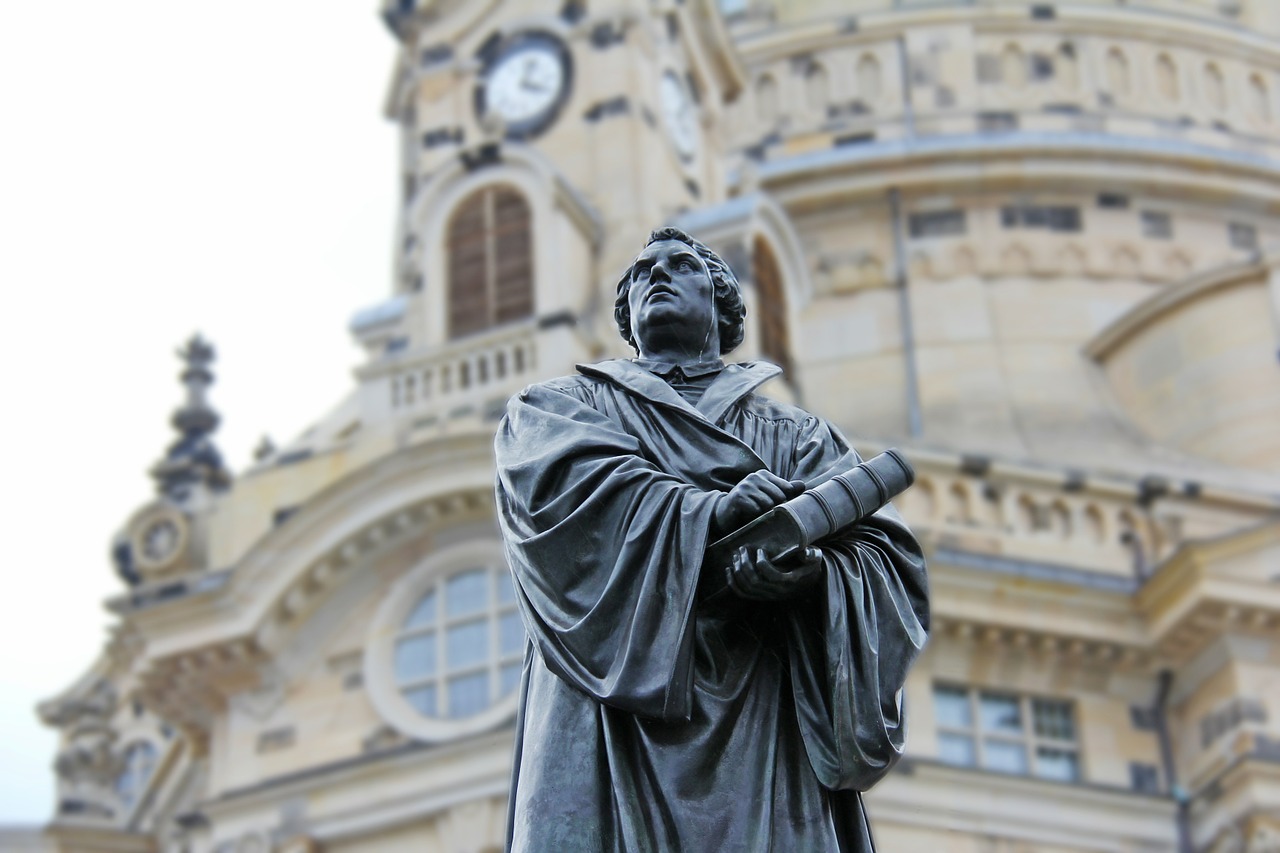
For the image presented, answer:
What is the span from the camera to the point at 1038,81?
40.9 m

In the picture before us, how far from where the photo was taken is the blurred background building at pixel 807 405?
25.5 meters

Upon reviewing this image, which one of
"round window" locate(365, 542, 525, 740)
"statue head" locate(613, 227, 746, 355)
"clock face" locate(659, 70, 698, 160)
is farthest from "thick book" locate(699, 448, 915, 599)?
"clock face" locate(659, 70, 698, 160)

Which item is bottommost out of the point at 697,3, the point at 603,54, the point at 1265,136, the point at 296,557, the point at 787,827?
the point at 787,827

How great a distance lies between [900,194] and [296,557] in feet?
49.6

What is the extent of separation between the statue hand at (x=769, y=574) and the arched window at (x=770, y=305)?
23269 mm

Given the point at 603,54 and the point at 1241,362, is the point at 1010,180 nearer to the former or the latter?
the point at 1241,362

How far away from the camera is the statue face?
6.31 metres

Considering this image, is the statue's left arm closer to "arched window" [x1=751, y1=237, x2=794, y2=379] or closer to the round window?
the round window

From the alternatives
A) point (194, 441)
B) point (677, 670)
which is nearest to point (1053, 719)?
point (194, 441)

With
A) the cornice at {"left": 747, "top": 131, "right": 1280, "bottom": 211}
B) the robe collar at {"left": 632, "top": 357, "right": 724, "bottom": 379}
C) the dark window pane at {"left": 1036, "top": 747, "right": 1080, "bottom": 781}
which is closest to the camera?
the robe collar at {"left": 632, "top": 357, "right": 724, "bottom": 379}

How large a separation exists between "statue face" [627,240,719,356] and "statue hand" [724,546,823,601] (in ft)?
2.93

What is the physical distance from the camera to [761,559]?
5.53m

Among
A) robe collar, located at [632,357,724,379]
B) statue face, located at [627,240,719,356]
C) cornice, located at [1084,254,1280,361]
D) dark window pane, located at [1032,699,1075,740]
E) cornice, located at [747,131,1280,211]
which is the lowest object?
robe collar, located at [632,357,724,379]

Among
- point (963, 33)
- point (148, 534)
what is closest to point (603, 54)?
point (148, 534)
